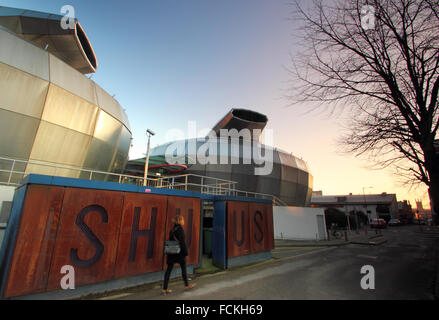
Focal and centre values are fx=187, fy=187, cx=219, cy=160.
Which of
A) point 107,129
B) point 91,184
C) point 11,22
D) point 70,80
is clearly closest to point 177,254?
point 91,184

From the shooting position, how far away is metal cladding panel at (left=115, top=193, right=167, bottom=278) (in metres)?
6.27

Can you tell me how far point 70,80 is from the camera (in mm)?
12500

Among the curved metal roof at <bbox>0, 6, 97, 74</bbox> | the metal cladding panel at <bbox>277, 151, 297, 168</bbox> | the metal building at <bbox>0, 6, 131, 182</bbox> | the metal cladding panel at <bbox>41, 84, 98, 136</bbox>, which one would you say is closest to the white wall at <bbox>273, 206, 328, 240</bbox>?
the metal cladding panel at <bbox>277, 151, 297, 168</bbox>

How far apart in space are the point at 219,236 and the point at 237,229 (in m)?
0.98

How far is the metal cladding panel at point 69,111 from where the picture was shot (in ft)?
36.6

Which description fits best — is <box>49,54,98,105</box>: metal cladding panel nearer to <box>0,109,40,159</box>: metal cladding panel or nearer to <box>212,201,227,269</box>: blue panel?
<box>0,109,40,159</box>: metal cladding panel

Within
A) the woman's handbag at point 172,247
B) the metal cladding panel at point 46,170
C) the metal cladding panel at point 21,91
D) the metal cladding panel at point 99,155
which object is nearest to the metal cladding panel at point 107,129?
the metal cladding panel at point 99,155

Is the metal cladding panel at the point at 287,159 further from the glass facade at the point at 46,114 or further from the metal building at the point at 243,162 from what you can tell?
the glass facade at the point at 46,114

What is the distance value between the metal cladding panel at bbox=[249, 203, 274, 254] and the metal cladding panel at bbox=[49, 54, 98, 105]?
1351 centimetres

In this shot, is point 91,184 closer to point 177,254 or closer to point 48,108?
point 177,254

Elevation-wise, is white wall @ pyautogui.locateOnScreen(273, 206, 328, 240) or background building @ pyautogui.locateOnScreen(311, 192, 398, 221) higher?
background building @ pyautogui.locateOnScreen(311, 192, 398, 221)

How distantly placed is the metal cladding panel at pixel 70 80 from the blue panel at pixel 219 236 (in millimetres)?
11937

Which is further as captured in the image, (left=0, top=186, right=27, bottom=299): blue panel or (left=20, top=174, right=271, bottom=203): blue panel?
(left=20, top=174, right=271, bottom=203): blue panel
